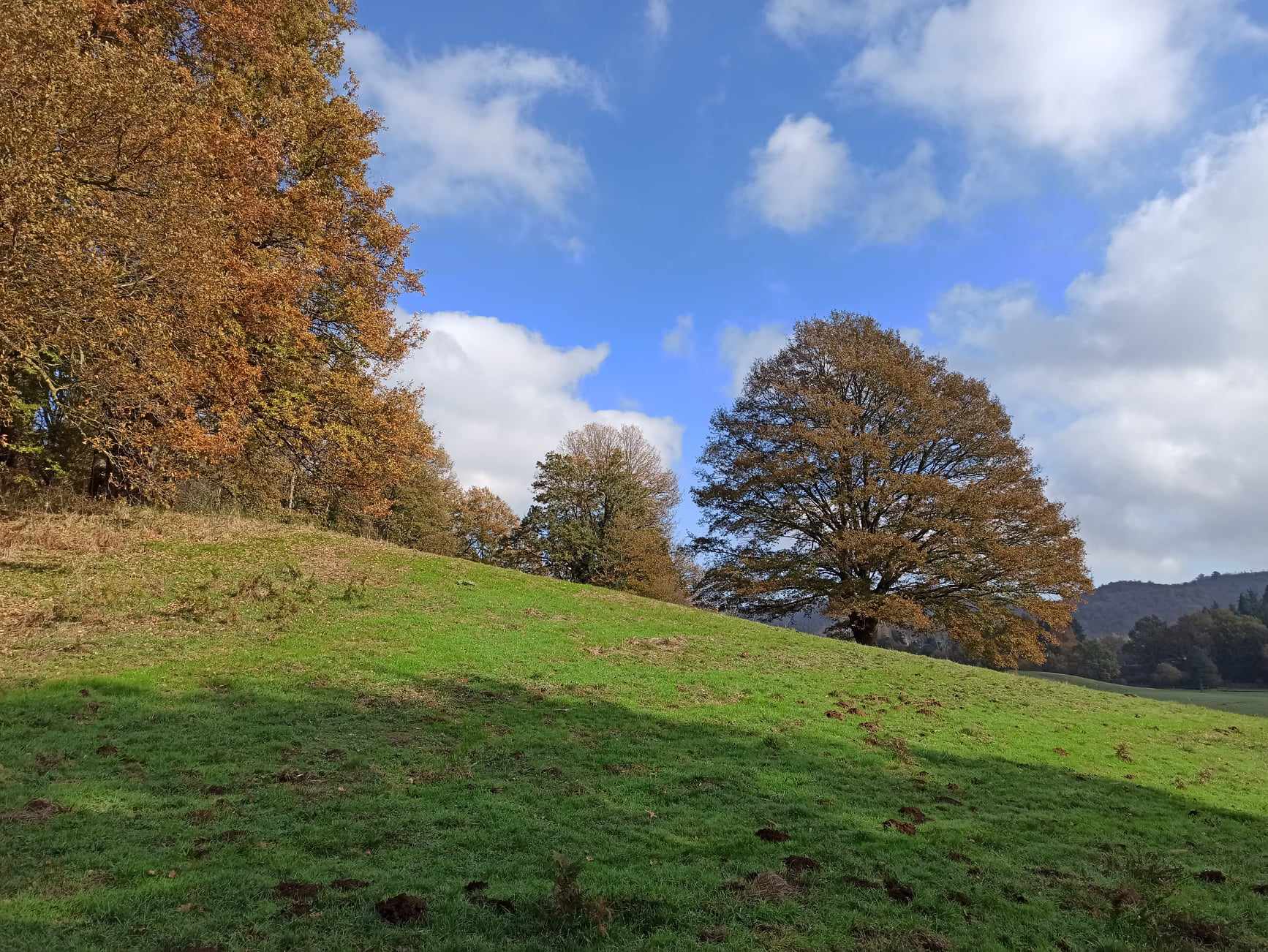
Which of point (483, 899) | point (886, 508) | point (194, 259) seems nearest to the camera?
point (483, 899)

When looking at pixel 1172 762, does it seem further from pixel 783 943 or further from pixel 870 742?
pixel 783 943

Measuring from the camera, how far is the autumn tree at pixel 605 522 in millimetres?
49969

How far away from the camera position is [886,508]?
31.8 meters

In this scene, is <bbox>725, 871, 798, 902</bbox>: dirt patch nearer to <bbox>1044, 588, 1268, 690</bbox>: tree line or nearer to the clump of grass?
the clump of grass

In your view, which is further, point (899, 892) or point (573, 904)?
point (899, 892)

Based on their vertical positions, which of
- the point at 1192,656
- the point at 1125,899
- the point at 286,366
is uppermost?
the point at 286,366

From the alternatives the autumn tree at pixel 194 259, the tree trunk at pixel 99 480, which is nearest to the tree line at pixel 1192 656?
the autumn tree at pixel 194 259

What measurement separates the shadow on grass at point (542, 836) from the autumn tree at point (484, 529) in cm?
4934

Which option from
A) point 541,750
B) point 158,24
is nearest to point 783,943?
point 541,750

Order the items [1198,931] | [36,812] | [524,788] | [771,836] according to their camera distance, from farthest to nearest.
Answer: [524,788] < [771,836] < [36,812] < [1198,931]

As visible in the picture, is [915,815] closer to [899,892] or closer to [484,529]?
[899,892]

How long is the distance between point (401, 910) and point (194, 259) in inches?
602

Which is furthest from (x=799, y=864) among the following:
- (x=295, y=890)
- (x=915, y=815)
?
(x=295, y=890)

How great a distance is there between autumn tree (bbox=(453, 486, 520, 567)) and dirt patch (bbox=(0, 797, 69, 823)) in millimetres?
52929
